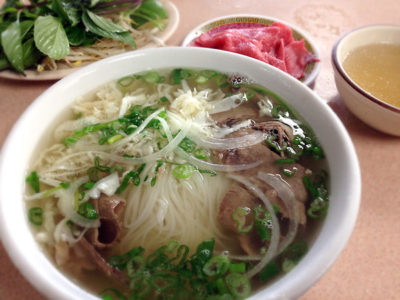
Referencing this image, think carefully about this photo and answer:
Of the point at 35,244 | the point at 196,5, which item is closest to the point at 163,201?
the point at 35,244

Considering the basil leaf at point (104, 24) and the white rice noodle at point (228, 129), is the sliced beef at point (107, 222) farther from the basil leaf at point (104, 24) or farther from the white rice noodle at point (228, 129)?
the basil leaf at point (104, 24)

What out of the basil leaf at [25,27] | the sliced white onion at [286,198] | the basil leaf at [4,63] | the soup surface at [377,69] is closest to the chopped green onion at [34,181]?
the sliced white onion at [286,198]

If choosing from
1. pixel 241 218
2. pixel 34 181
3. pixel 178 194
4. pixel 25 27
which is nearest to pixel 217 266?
pixel 241 218

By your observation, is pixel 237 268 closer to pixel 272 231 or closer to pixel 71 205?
pixel 272 231

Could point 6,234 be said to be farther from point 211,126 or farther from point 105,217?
point 211,126

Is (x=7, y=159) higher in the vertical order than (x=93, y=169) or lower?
higher

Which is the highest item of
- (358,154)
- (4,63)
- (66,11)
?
(66,11)

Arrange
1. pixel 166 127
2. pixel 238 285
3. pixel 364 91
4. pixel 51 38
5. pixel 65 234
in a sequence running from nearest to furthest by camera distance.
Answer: pixel 238 285
pixel 65 234
pixel 166 127
pixel 364 91
pixel 51 38
